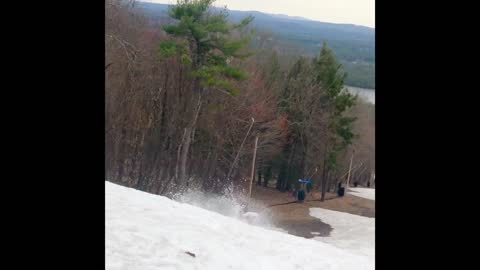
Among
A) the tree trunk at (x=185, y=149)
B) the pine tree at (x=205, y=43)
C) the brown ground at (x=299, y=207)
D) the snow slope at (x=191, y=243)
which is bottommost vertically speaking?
the brown ground at (x=299, y=207)

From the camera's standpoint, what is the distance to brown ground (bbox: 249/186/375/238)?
2592 centimetres

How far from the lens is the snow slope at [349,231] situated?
2098cm

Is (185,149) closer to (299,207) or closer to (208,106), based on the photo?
(208,106)

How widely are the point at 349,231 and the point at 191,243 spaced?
18181 mm

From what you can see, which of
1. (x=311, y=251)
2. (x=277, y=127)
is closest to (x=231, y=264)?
(x=311, y=251)

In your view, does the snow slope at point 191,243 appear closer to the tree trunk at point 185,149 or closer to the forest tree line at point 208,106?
the forest tree line at point 208,106

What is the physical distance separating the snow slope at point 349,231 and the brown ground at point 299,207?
474mm

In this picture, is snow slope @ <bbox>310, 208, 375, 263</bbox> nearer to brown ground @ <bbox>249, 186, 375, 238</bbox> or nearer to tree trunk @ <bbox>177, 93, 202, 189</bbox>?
brown ground @ <bbox>249, 186, 375, 238</bbox>

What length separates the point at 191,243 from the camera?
Result: 7383 mm

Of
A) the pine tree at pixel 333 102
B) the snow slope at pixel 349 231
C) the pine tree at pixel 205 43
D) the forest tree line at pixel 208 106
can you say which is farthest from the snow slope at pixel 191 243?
the pine tree at pixel 333 102

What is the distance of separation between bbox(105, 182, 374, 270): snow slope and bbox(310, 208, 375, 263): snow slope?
34.9 feet

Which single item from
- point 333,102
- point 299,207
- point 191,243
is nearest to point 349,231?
point 299,207

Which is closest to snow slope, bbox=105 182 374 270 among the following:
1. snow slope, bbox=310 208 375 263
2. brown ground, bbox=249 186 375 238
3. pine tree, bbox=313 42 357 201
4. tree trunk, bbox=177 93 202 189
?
snow slope, bbox=310 208 375 263
